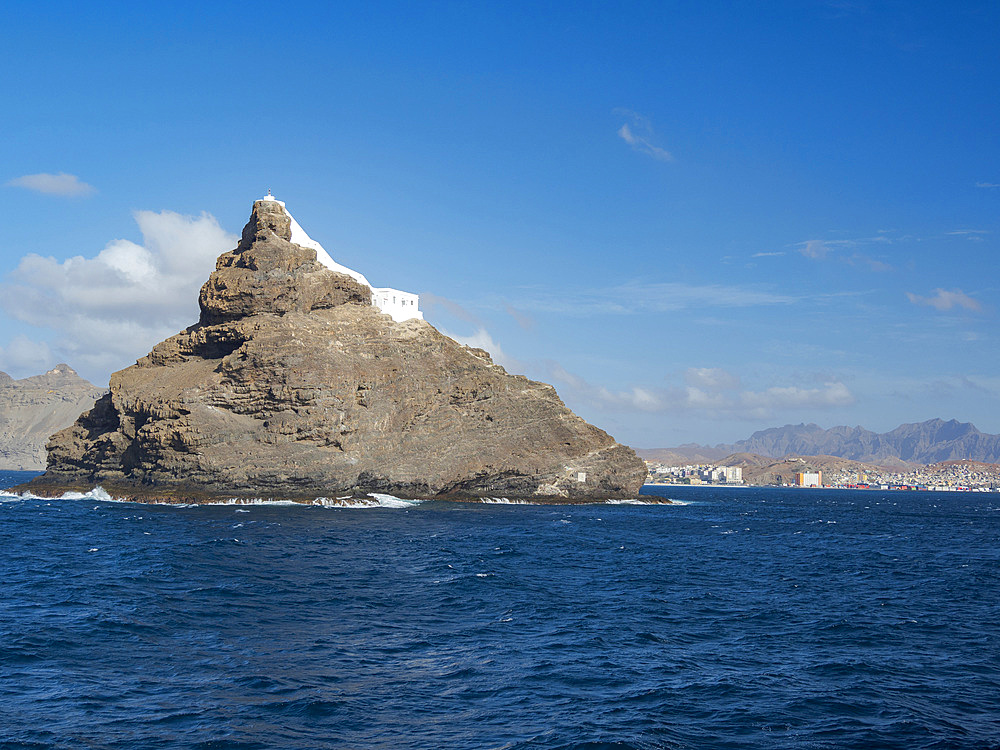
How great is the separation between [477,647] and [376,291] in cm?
8893

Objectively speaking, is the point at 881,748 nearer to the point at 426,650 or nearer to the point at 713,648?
the point at 713,648

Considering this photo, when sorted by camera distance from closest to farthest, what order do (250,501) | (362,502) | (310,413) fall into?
(250,501) < (362,502) < (310,413)

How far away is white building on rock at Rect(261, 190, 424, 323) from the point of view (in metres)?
109

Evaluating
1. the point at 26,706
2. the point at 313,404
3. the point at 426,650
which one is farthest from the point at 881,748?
the point at 313,404

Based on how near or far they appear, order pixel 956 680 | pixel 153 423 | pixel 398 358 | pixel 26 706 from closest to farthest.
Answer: pixel 26 706
pixel 956 680
pixel 153 423
pixel 398 358

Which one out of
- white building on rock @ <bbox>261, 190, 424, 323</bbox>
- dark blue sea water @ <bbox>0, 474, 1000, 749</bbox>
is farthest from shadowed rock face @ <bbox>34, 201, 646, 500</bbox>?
dark blue sea water @ <bbox>0, 474, 1000, 749</bbox>

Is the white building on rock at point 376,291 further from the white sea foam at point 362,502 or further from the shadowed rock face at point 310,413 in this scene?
the white sea foam at point 362,502

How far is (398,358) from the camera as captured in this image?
4114 inches

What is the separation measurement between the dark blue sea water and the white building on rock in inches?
2412

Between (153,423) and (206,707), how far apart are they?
254 feet

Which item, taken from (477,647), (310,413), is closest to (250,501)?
(310,413)

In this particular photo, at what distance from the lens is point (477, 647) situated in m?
25.1

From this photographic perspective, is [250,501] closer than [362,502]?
Yes

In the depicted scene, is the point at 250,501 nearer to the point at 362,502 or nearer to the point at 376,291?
the point at 362,502
